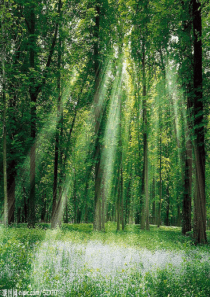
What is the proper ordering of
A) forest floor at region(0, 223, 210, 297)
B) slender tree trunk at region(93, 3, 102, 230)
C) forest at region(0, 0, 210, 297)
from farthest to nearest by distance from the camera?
slender tree trunk at region(93, 3, 102, 230), forest at region(0, 0, 210, 297), forest floor at region(0, 223, 210, 297)

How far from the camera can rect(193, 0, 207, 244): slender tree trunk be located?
376 inches

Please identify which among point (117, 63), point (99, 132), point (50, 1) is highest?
point (50, 1)

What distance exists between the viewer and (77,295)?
3.99 metres

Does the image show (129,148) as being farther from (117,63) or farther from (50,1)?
(50,1)

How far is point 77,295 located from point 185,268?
3.09 meters

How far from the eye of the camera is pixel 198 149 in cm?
987

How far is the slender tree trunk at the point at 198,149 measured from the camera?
954 centimetres

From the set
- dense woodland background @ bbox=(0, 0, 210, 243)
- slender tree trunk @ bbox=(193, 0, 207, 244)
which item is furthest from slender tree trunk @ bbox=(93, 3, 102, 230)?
slender tree trunk @ bbox=(193, 0, 207, 244)

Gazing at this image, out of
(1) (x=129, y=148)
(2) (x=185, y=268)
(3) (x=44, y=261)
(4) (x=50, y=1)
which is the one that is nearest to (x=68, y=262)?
(3) (x=44, y=261)

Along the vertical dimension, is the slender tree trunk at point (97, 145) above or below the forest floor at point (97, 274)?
above

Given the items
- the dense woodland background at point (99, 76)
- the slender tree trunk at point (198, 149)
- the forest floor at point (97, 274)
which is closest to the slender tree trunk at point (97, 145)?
the dense woodland background at point (99, 76)

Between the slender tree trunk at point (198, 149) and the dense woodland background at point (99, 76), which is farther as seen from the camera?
the dense woodland background at point (99, 76)

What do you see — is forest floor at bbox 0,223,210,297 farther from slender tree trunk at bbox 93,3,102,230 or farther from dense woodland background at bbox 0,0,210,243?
slender tree trunk at bbox 93,3,102,230

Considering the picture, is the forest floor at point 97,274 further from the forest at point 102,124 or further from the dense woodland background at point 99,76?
the dense woodland background at point 99,76
